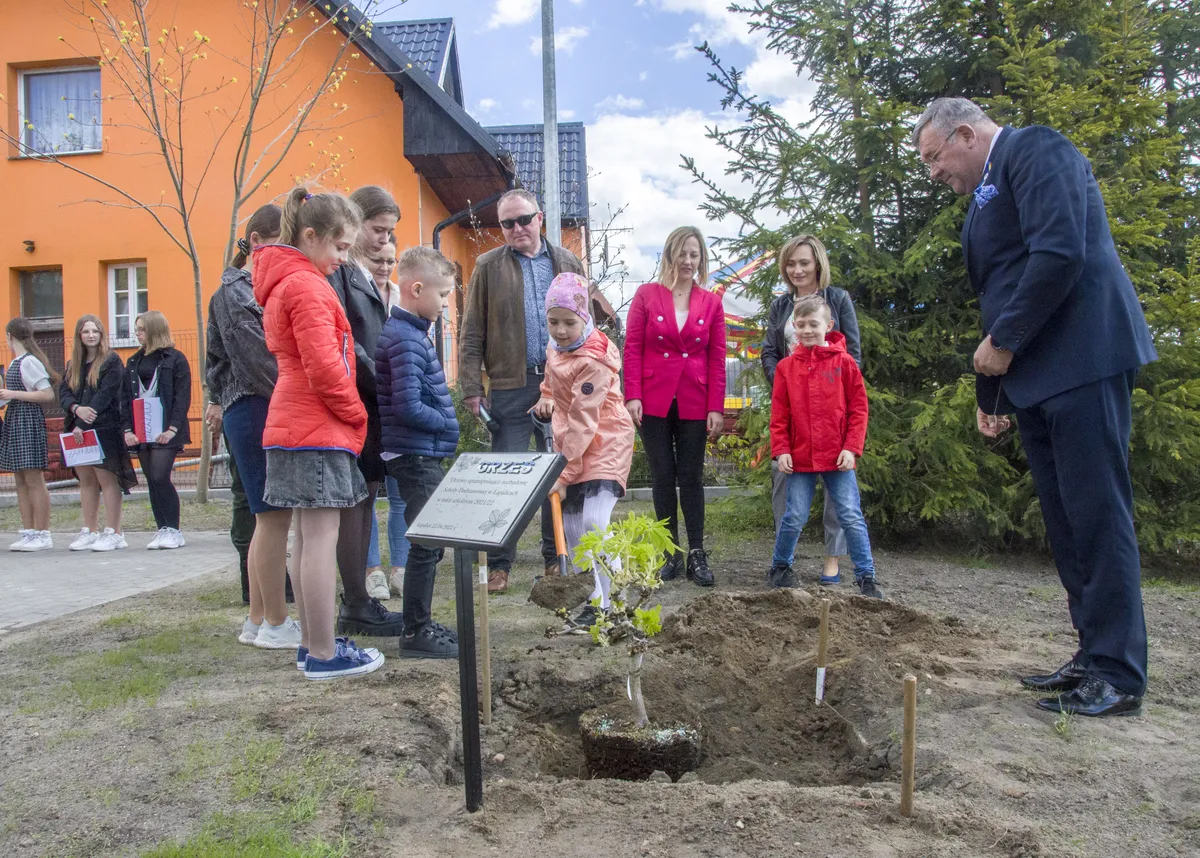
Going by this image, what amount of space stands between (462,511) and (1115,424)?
2278mm

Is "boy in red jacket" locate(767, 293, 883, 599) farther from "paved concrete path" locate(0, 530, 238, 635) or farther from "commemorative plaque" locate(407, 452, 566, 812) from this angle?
"paved concrete path" locate(0, 530, 238, 635)

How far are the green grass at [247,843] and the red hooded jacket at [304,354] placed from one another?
1457mm

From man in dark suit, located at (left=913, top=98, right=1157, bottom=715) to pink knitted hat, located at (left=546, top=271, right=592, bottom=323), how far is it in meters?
1.93

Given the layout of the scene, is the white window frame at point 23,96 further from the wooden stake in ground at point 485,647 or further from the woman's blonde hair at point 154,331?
the wooden stake in ground at point 485,647

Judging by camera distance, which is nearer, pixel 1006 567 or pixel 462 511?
pixel 462 511

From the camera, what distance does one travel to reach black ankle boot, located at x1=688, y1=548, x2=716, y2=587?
5.44 metres

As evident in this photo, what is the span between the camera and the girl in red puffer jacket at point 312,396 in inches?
133

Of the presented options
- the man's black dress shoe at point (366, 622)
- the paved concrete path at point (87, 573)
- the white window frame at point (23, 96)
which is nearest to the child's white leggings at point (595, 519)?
the man's black dress shoe at point (366, 622)

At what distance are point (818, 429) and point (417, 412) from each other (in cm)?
243

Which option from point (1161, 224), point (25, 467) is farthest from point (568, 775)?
point (25, 467)

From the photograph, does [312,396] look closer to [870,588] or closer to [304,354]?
[304,354]

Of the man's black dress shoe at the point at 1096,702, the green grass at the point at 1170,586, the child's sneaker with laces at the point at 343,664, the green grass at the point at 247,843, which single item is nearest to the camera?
the green grass at the point at 247,843

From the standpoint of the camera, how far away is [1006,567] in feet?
21.7

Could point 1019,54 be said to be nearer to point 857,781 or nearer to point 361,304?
point 361,304
